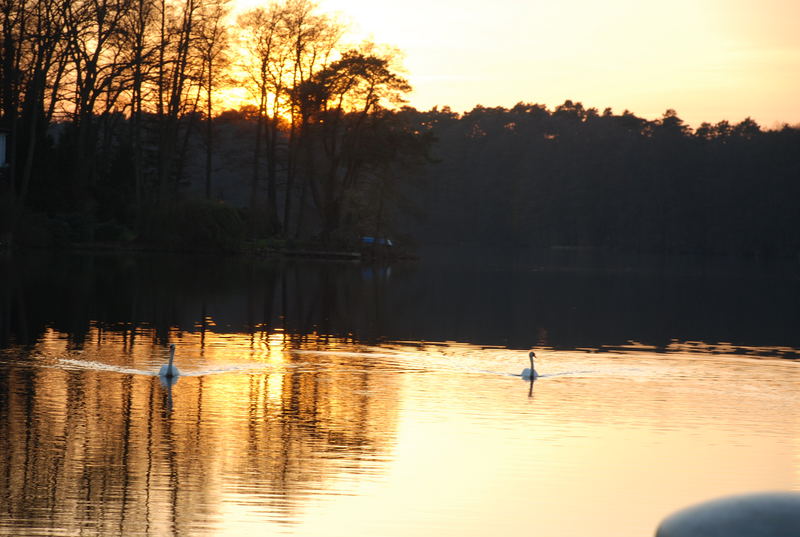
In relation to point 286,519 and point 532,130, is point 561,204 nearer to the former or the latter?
point 532,130

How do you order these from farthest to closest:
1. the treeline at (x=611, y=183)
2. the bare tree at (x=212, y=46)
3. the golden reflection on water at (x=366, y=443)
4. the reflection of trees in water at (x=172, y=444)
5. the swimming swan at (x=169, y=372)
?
the treeline at (x=611, y=183) → the bare tree at (x=212, y=46) → the swimming swan at (x=169, y=372) → the golden reflection on water at (x=366, y=443) → the reflection of trees in water at (x=172, y=444)

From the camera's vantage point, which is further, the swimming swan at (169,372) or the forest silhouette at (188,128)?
the forest silhouette at (188,128)

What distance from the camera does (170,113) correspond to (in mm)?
70750

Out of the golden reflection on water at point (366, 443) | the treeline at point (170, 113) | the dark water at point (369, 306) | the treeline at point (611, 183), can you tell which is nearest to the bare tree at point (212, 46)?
the treeline at point (170, 113)

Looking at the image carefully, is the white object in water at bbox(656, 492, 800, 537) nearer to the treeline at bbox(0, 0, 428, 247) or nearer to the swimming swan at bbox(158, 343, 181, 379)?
the swimming swan at bbox(158, 343, 181, 379)

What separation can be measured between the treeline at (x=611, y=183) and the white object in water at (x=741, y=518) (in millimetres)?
142766

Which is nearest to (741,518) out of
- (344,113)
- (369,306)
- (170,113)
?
(369,306)

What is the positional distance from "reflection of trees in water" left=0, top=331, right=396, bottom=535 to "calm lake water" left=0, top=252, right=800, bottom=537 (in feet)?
0.14

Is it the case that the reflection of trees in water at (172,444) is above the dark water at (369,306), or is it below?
below

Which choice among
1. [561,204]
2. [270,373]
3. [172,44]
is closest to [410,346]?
[270,373]

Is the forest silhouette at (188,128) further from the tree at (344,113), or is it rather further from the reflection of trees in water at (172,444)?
the reflection of trees in water at (172,444)

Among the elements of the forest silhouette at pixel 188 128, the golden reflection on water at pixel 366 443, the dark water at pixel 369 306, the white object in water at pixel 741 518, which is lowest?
the golden reflection on water at pixel 366 443

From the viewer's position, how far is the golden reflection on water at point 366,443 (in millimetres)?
11789

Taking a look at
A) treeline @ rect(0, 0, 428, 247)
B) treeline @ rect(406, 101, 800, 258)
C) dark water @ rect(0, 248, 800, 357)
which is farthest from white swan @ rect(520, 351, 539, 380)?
treeline @ rect(406, 101, 800, 258)
